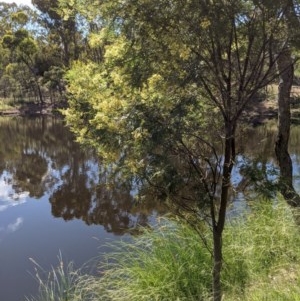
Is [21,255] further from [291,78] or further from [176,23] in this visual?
[176,23]

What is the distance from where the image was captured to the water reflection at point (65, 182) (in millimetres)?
12734

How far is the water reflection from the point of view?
12734 millimetres

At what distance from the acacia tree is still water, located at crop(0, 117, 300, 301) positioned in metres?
0.57

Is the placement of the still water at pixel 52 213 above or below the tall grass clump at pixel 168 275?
below

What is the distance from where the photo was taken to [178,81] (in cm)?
363

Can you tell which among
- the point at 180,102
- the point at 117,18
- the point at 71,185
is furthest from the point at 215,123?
the point at 71,185

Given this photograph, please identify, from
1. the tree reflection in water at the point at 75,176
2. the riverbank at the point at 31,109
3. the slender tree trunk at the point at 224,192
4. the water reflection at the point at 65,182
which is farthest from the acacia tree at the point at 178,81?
the riverbank at the point at 31,109

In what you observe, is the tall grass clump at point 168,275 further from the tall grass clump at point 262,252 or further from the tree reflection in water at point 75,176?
the tree reflection in water at point 75,176

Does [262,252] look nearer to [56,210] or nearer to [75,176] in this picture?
[56,210]

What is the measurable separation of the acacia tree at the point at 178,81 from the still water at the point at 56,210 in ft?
1.86

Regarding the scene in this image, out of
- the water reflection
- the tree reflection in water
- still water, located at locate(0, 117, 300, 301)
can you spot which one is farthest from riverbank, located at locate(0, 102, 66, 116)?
still water, located at locate(0, 117, 300, 301)

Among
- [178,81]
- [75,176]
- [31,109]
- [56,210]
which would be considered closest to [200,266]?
[178,81]

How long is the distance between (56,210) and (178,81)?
1078 centimetres

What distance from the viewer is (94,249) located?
10.2 metres
